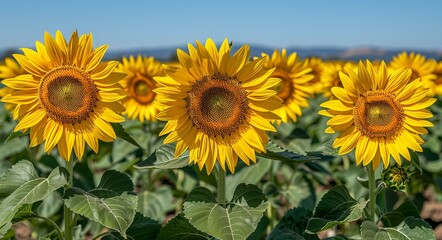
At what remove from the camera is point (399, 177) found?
8.81 ft

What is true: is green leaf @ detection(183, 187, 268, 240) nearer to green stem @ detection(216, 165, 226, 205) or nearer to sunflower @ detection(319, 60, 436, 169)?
green stem @ detection(216, 165, 226, 205)

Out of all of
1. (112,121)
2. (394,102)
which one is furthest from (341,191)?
(112,121)

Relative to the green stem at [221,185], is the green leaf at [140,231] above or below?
below

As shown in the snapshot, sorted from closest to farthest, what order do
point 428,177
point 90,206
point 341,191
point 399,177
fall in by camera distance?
1. point 90,206
2. point 399,177
3. point 341,191
4. point 428,177

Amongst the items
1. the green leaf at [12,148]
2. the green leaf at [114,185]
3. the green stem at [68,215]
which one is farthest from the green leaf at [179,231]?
the green leaf at [12,148]

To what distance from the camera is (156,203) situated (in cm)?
477

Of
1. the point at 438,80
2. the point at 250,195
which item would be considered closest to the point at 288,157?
the point at 250,195

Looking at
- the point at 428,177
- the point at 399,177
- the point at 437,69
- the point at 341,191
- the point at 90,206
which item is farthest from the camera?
the point at 437,69

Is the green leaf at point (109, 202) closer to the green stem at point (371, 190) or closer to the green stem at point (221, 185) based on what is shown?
the green stem at point (221, 185)

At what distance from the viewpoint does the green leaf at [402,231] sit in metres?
2.70

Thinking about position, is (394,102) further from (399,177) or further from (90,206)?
(90,206)

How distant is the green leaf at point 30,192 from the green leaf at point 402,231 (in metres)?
1.28

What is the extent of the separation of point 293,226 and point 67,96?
1.29 metres

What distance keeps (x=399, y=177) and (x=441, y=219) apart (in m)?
4.02
